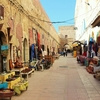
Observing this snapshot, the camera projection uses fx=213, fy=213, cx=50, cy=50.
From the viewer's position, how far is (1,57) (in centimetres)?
928

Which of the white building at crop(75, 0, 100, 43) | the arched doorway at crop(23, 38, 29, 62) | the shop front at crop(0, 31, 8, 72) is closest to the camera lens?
the shop front at crop(0, 31, 8, 72)

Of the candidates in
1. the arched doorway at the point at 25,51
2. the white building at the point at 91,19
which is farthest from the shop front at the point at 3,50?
the arched doorway at the point at 25,51

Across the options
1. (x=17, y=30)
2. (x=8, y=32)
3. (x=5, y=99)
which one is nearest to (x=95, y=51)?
(x=17, y=30)

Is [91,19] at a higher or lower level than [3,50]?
higher

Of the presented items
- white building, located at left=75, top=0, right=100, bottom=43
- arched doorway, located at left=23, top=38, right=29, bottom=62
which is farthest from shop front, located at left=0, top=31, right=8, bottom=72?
arched doorway, located at left=23, top=38, right=29, bottom=62

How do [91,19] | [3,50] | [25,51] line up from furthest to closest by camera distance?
[91,19] < [25,51] < [3,50]

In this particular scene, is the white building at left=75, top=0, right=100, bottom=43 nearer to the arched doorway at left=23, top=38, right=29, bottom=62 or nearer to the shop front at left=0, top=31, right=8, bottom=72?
the shop front at left=0, top=31, right=8, bottom=72

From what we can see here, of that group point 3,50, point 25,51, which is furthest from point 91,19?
point 3,50

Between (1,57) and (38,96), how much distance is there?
12.8 feet

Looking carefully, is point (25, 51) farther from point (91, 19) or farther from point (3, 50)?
point (91, 19)

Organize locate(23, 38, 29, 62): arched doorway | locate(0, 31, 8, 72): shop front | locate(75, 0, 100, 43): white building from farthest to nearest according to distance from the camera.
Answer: locate(23, 38, 29, 62): arched doorway → locate(75, 0, 100, 43): white building → locate(0, 31, 8, 72): shop front

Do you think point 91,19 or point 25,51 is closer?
point 25,51

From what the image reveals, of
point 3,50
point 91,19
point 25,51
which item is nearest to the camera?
point 3,50

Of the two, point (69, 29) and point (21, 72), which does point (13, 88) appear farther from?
point (69, 29)
